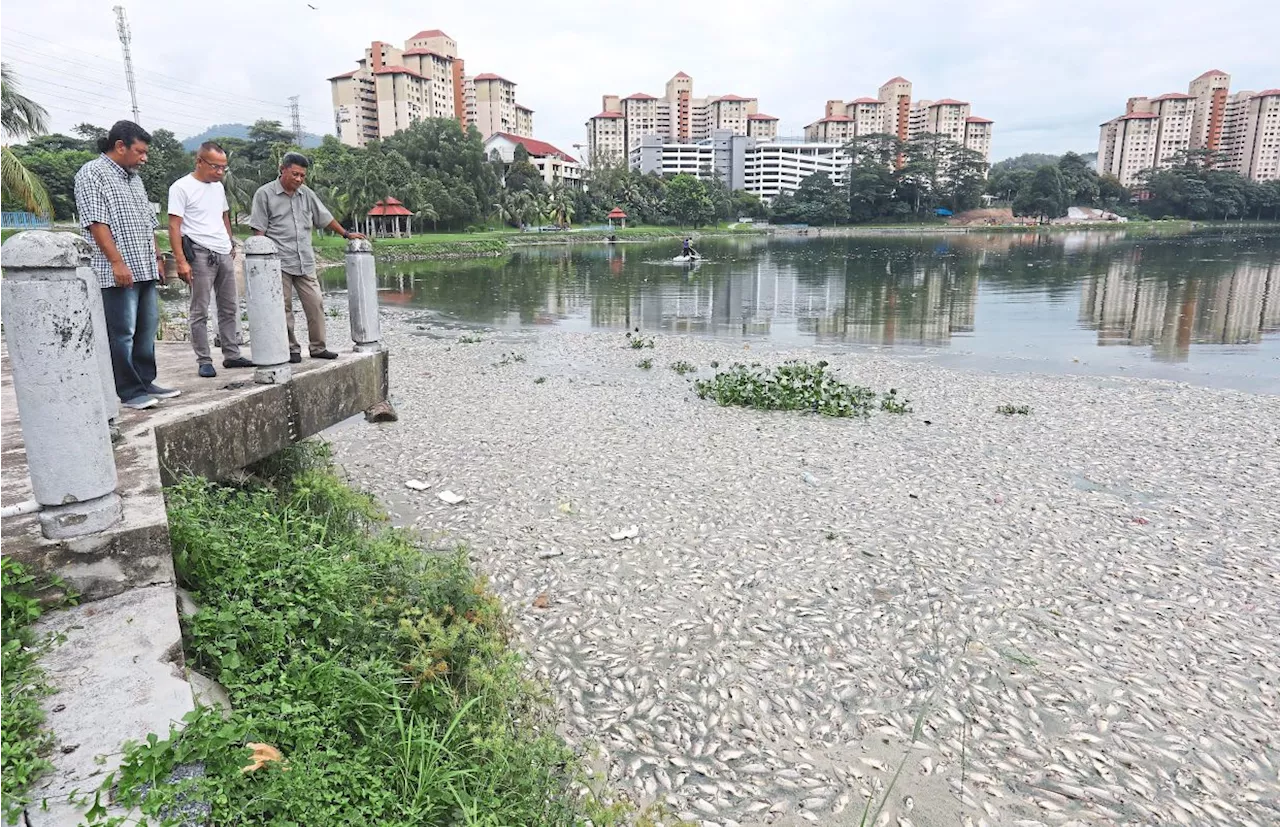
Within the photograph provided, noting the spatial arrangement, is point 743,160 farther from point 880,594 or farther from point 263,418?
point 263,418

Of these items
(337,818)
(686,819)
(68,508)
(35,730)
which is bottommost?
(686,819)

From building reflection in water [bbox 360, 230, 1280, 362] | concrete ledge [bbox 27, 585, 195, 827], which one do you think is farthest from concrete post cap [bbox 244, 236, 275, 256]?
building reflection in water [bbox 360, 230, 1280, 362]

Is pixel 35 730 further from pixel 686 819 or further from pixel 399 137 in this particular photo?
pixel 399 137

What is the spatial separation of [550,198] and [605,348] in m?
90.9

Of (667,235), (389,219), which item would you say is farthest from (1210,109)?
(389,219)

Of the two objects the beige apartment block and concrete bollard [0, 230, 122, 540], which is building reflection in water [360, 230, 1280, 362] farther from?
the beige apartment block

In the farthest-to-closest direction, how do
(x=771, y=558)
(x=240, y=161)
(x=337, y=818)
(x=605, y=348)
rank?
1. (x=240, y=161)
2. (x=605, y=348)
3. (x=771, y=558)
4. (x=337, y=818)

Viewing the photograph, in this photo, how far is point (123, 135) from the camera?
A: 602cm

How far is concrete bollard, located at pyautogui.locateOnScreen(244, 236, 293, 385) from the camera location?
5.96 m

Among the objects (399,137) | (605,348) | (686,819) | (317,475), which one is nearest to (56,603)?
(686,819)

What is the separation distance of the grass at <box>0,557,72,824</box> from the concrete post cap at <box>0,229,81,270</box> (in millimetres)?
1375

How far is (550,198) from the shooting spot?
105938 mm

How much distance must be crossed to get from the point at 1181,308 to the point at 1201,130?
184038 millimetres

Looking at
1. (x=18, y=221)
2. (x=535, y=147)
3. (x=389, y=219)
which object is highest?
(x=535, y=147)
